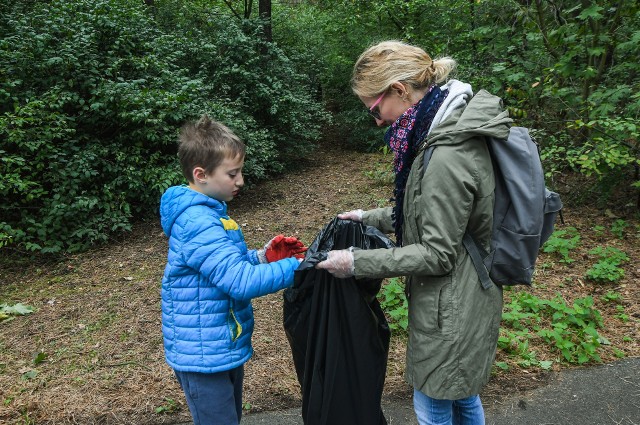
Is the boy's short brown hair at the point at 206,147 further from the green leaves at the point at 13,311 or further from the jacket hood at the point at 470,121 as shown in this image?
the green leaves at the point at 13,311

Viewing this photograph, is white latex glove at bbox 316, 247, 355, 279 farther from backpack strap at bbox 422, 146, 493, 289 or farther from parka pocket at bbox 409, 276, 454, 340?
backpack strap at bbox 422, 146, 493, 289

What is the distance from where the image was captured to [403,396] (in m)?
3.08

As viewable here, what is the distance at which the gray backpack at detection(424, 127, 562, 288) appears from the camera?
5.72 ft

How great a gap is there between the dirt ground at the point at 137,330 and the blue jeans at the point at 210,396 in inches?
43.1

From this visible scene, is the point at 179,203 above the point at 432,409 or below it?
above

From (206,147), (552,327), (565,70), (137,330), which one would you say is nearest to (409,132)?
(206,147)

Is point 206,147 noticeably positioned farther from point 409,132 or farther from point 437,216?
point 437,216

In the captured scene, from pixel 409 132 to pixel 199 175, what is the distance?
2.82 feet

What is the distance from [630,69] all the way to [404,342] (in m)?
4.33

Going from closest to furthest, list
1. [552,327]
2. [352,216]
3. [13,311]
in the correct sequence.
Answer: [352,216] < [552,327] < [13,311]

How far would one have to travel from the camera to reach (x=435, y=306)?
1.83 metres

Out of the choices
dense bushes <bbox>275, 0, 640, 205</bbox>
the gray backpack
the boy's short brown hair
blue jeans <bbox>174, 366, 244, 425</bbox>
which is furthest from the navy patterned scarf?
dense bushes <bbox>275, 0, 640, 205</bbox>

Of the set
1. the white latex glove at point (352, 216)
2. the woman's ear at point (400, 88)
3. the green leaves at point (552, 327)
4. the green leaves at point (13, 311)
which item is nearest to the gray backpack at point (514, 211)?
the woman's ear at point (400, 88)

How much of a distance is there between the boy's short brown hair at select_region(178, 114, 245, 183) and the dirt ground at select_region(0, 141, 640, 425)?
5.87ft
